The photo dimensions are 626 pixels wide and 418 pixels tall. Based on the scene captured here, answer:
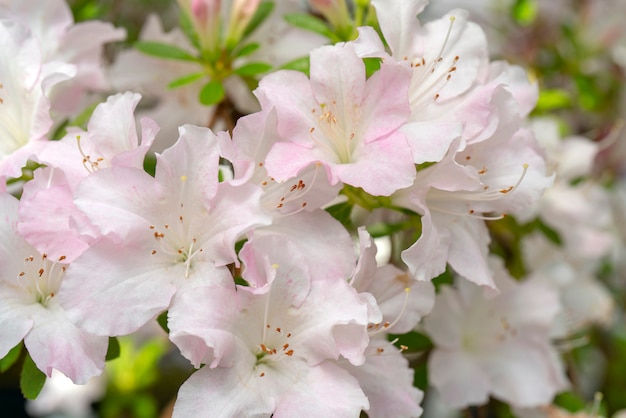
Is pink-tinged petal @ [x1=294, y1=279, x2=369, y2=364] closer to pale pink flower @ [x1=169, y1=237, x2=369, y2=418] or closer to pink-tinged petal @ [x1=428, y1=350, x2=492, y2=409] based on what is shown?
pale pink flower @ [x1=169, y1=237, x2=369, y2=418]

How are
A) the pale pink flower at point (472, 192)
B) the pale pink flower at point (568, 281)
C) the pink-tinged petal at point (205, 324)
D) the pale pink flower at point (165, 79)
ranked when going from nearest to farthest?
the pink-tinged petal at point (205, 324) < the pale pink flower at point (472, 192) < the pale pink flower at point (165, 79) < the pale pink flower at point (568, 281)

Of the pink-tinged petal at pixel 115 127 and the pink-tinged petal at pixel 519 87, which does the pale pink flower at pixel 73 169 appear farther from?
the pink-tinged petal at pixel 519 87

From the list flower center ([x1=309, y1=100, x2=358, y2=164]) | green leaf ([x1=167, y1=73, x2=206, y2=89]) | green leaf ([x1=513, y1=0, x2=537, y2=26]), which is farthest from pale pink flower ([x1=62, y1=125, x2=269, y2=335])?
green leaf ([x1=513, y1=0, x2=537, y2=26])

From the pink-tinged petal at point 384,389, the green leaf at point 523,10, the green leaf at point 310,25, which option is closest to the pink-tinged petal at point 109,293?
the pink-tinged petal at point 384,389

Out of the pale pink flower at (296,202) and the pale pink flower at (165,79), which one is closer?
the pale pink flower at (296,202)

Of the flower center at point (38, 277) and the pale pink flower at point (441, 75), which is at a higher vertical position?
the pale pink flower at point (441, 75)

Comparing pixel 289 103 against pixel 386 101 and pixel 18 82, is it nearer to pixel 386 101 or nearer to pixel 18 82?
pixel 386 101
